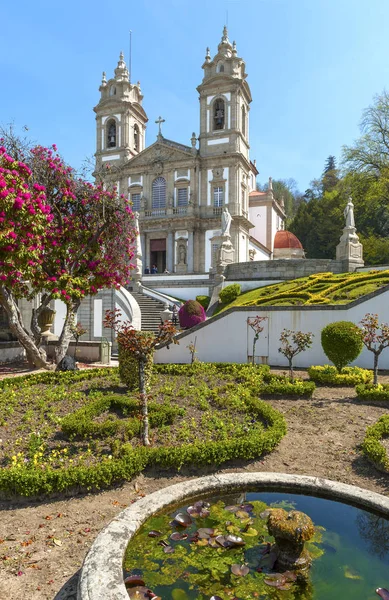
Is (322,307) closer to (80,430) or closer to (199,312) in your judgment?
(199,312)

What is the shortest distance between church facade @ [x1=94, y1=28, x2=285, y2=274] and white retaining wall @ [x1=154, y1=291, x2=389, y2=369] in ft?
65.8

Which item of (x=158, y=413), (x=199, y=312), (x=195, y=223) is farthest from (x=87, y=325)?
(x=195, y=223)

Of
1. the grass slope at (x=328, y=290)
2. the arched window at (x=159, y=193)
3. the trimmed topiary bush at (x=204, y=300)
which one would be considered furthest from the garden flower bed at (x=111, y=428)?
the arched window at (x=159, y=193)

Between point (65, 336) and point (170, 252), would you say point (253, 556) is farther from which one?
point (170, 252)

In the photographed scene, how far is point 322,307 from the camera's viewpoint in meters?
13.3

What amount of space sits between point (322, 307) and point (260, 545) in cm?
1045

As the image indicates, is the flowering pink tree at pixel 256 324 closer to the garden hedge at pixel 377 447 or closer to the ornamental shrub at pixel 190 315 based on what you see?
the ornamental shrub at pixel 190 315

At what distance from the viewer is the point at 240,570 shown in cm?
327

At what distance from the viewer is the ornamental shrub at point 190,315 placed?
733 inches

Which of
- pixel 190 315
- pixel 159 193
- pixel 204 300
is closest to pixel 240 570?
pixel 190 315

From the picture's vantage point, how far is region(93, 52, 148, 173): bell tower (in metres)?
39.5

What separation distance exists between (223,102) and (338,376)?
32586 millimetres

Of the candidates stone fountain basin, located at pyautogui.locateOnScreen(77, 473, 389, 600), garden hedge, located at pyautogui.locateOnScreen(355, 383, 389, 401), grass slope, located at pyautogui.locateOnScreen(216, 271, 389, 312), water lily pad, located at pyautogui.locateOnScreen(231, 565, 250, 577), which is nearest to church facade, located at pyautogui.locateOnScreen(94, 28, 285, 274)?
grass slope, located at pyautogui.locateOnScreen(216, 271, 389, 312)

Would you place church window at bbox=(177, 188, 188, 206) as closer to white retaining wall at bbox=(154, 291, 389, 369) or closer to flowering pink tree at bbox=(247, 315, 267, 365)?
white retaining wall at bbox=(154, 291, 389, 369)
